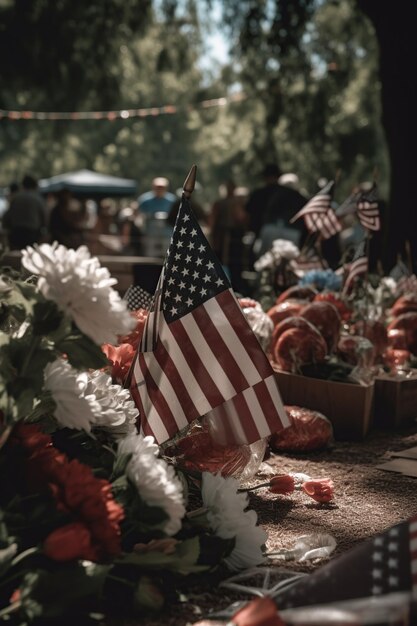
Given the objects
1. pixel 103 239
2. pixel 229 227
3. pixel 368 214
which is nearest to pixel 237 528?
pixel 368 214

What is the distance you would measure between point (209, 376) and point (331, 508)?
88 centimetres

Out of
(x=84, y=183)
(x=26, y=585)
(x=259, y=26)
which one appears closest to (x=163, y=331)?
(x=26, y=585)

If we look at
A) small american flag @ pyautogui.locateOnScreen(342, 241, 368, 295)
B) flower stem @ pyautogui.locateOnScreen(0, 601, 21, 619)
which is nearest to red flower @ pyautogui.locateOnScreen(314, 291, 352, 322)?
small american flag @ pyautogui.locateOnScreen(342, 241, 368, 295)

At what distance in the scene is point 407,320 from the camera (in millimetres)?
6820

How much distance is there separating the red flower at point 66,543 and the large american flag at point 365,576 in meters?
0.52

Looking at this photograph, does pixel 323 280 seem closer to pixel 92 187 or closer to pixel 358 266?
pixel 358 266

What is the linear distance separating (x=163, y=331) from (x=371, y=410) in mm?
2527

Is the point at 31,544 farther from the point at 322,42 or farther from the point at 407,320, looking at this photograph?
the point at 322,42

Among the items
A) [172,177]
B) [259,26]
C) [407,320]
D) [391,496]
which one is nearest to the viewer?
[391,496]

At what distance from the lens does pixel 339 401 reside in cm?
533

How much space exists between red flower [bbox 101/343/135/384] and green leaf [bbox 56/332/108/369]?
4.48 ft

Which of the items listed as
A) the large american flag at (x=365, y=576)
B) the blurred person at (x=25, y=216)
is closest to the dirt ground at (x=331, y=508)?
the large american flag at (x=365, y=576)

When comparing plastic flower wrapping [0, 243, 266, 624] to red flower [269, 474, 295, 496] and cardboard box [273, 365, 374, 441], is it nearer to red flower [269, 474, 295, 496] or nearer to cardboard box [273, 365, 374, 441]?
red flower [269, 474, 295, 496]

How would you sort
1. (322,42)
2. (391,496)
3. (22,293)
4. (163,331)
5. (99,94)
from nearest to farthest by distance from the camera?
(22,293), (163,331), (391,496), (99,94), (322,42)
